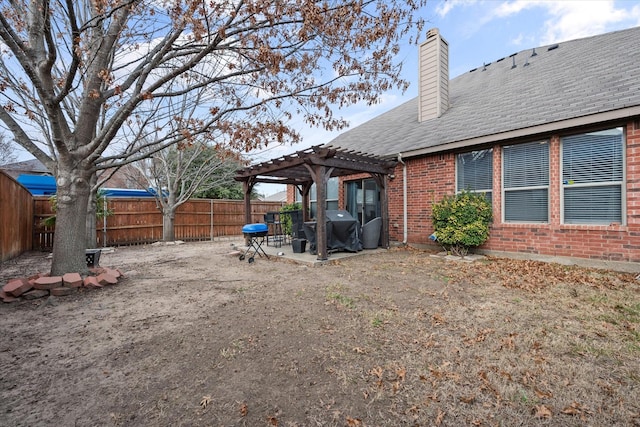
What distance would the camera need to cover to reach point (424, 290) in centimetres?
442

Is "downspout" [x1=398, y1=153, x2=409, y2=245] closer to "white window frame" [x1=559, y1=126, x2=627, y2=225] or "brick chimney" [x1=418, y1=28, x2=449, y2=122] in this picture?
"brick chimney" [x1=418, y1=28, x2=449, y2=122]

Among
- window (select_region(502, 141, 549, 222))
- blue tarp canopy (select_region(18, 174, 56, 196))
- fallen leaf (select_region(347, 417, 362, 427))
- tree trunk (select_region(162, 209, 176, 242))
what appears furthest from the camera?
tree trunk (select_region(162, 209, 176, 242))

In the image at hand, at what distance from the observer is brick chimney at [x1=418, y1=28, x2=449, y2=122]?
9510 millimetres

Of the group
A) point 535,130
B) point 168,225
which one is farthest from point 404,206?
point 168,225

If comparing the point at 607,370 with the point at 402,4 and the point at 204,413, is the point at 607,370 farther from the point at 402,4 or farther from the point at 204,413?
the point at 402,4

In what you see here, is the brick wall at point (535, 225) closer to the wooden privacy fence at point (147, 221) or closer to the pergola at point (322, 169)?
the pergola at point (322, 169)

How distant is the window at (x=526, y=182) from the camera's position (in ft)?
20.1

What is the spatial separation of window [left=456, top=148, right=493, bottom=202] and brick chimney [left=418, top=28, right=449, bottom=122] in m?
2.84

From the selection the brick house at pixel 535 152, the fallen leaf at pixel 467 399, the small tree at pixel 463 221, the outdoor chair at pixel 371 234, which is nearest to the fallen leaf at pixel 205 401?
the fallen leaf at pixel 467 399

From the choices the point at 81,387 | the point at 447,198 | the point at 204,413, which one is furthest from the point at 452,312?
the point at 447,198

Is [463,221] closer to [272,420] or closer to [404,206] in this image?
[404,206]

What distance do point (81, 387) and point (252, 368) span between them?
1239 mm

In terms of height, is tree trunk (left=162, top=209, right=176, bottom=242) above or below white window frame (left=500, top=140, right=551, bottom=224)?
below

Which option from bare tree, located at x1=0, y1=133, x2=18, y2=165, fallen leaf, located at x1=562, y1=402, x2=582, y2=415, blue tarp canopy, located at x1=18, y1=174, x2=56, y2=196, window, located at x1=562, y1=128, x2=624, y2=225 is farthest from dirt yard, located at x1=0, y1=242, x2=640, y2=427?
bare tree, located at x1=0, y1=133, x2=18, y2=165
